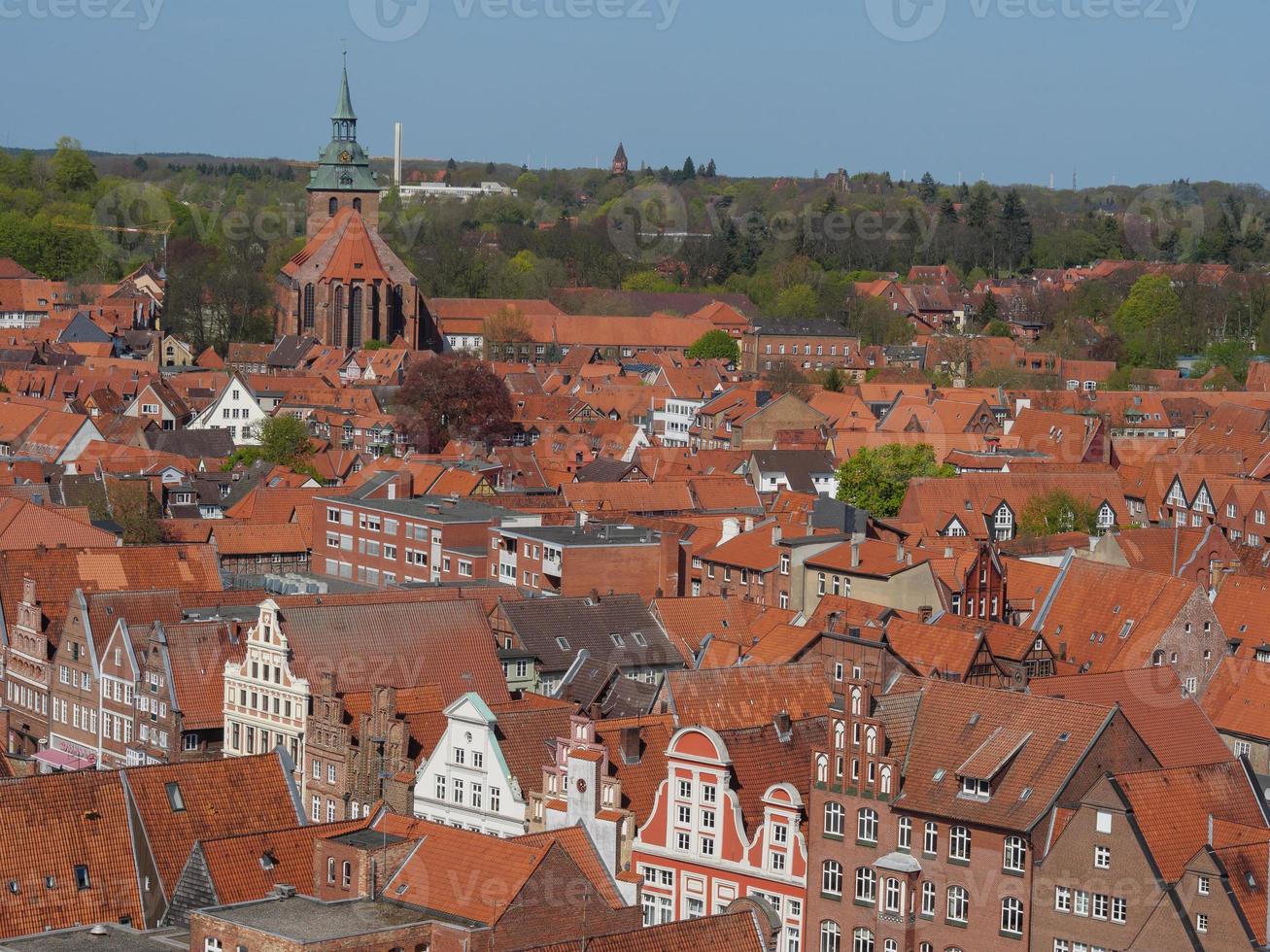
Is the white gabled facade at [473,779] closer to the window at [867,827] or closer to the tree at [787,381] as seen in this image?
the window at [867,827]

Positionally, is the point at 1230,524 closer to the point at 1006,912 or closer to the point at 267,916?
the point at 1006,912

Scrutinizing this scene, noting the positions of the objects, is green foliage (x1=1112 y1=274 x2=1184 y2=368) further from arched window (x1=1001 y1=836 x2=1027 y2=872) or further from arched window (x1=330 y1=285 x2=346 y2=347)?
arched window (x1=1001 y1=836 x2=1027 y2=872)

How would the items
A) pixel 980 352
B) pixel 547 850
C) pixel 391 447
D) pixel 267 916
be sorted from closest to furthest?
pixel 267 916 < pixel 547 850 < pixel 391 447 < pixel 980 352

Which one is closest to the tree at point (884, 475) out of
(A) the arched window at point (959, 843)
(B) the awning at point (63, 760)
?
(B) the awning at point (63, 760)

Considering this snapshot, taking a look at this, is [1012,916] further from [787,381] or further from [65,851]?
[787,381]

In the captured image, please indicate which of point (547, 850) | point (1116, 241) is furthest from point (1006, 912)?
point (1116, 241)

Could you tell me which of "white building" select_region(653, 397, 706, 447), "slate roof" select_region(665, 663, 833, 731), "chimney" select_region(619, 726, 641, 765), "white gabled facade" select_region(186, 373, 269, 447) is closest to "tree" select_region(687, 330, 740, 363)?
"white building" select_region(653, 397, 706, 447)
